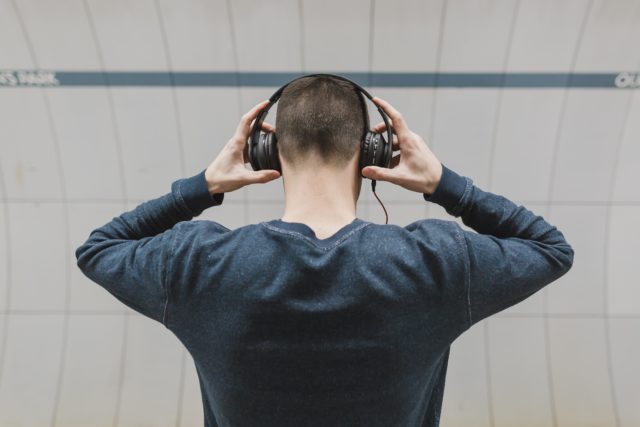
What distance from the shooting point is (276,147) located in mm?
945

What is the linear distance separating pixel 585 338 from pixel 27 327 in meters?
3.23

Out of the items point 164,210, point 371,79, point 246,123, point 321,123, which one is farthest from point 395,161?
point 371,79

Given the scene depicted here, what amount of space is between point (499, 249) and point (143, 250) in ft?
2.09

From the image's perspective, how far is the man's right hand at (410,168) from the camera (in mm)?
853

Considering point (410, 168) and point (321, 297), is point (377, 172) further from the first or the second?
point (321, 297)

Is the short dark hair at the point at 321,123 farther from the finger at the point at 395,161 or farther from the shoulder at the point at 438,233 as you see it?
the shoulder at the point at 438,233

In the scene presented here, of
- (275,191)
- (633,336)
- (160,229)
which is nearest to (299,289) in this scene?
(160,229)

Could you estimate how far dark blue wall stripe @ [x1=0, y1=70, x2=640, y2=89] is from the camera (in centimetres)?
227

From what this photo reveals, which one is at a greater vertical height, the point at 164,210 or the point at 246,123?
the point at 246,123

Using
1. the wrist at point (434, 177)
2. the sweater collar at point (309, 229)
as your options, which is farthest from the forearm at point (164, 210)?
the wrist at point (434, 177)

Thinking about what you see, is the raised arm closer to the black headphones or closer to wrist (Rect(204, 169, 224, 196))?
the black headphones

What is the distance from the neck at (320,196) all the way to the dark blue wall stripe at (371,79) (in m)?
1.55

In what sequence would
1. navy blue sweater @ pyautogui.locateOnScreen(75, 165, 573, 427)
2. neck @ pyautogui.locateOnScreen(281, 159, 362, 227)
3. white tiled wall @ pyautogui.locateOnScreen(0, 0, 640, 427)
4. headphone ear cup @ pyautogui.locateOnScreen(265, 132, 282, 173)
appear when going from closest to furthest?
1. navy blue sweater @ pyautogui.locateOnScreen(75, 165, 573, 427)
2. neck @ pyautogui.locateOnScreen(281, 159, 362, 227)
3. headphone ear cup @ pyautogui.locateOnScreen(265, 132, 282, 173)
4. white tiled wall @ pyautogui.locateOnScreen(0, 0, 640, 427)

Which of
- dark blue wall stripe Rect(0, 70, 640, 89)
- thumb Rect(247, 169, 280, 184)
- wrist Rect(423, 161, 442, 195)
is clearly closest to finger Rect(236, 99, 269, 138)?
thumb Rect(247, 169, 280, 184)
